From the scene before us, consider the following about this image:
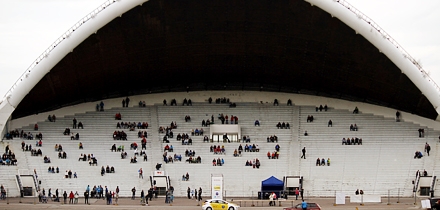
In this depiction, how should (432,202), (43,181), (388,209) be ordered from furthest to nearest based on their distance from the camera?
(43,181) < (388,209) < (432,202)

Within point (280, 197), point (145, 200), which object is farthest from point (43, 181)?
point (280, 197)

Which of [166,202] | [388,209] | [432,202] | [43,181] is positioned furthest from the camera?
[43,181]

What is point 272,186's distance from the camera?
47.2m

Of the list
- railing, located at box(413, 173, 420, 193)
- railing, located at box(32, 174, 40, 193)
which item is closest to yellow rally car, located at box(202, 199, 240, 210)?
railing, located at box(32, 174, 40, 193)

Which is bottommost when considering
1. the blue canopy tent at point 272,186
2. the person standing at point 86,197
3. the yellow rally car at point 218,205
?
the yellow rally car at point 218,205

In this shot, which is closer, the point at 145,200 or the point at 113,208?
the point at 113,208

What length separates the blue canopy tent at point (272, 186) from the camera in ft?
155

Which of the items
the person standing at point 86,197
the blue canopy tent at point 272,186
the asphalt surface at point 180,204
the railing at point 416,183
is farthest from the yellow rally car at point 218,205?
the railing at point 416,183

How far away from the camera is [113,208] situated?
43594mm

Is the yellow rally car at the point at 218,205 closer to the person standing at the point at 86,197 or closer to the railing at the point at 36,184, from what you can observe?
the person standing at the point at 86,197

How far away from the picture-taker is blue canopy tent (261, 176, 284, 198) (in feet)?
155

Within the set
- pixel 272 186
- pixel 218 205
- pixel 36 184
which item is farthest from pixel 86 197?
pixel 272 186

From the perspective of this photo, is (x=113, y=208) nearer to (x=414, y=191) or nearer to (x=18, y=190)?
(x=18, y=190)

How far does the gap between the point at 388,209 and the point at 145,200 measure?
13769 mm
